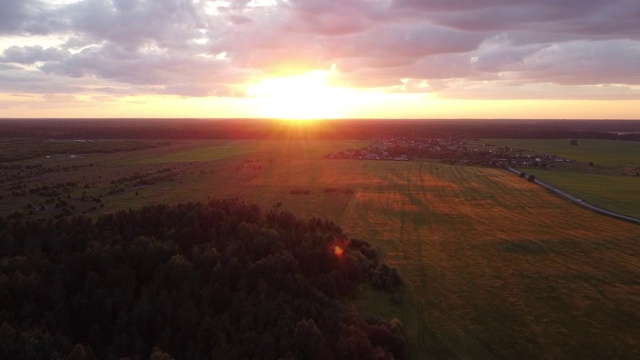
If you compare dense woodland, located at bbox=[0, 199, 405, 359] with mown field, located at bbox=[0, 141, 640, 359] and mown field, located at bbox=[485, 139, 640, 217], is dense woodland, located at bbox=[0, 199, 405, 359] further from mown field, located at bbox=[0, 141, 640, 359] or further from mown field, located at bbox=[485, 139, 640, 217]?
mown field, located at bbox=[485, 139, 640, 217]

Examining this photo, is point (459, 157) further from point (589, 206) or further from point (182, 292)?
point (182, 292)

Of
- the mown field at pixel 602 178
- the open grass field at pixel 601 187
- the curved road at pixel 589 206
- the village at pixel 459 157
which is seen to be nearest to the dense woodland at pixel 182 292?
the curved road at pixel 589 206

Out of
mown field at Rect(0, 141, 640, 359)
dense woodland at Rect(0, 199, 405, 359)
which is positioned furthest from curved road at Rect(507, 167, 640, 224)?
dense woodland at Rect(0, 199, 405, 359)

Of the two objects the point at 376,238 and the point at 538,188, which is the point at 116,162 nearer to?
the point at 376,238

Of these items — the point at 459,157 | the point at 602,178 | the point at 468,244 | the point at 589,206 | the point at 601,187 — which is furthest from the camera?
the point at 459,157

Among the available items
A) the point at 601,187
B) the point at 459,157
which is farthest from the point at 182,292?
the point at 459,157

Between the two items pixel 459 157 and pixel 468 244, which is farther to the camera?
pixel 459 157

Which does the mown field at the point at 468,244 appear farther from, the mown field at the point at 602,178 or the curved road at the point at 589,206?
the mown field at the point at 602,178
